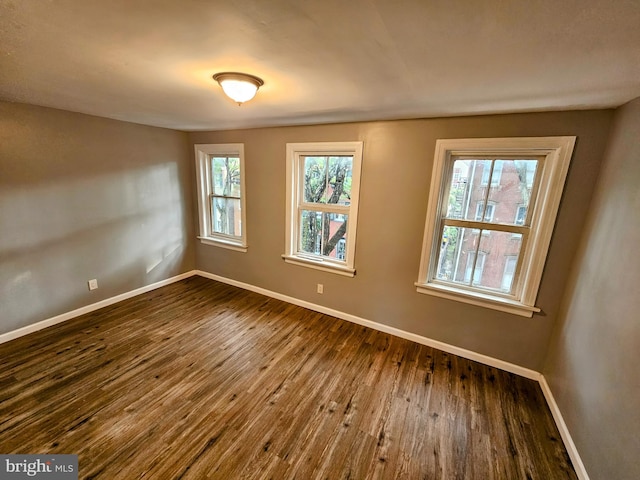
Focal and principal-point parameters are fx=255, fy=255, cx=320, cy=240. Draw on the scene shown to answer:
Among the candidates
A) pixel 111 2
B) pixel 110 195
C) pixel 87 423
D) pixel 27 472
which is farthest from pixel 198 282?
pixel 111 2

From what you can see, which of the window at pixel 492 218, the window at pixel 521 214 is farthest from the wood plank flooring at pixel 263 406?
the window at pixel 521 214

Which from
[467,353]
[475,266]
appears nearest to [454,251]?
[475,266]

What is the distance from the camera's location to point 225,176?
12.2ft

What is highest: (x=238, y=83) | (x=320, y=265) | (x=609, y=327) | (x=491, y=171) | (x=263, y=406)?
(x=238, y=83)

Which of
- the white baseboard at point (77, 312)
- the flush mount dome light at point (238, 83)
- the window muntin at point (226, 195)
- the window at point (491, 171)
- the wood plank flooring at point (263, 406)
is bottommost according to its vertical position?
the wood plank flooring at point (263, 406)

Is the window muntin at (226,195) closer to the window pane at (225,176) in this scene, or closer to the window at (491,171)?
the window pane at (225,176)

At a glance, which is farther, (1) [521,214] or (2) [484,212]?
(2) [484,212]


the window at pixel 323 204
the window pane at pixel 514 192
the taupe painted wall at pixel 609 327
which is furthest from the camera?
the window at pixel 323 204

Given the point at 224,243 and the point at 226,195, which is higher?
the point at 226,195

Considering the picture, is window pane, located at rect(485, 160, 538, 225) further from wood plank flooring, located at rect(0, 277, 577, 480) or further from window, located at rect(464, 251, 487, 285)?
wood plank flooring, located at rect(0, 277, 577, 480)

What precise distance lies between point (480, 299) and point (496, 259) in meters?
0.39

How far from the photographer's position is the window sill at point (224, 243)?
12.0 feet

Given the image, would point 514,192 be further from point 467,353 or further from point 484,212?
point 467,353

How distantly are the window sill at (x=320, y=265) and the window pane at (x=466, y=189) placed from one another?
1.21 m
